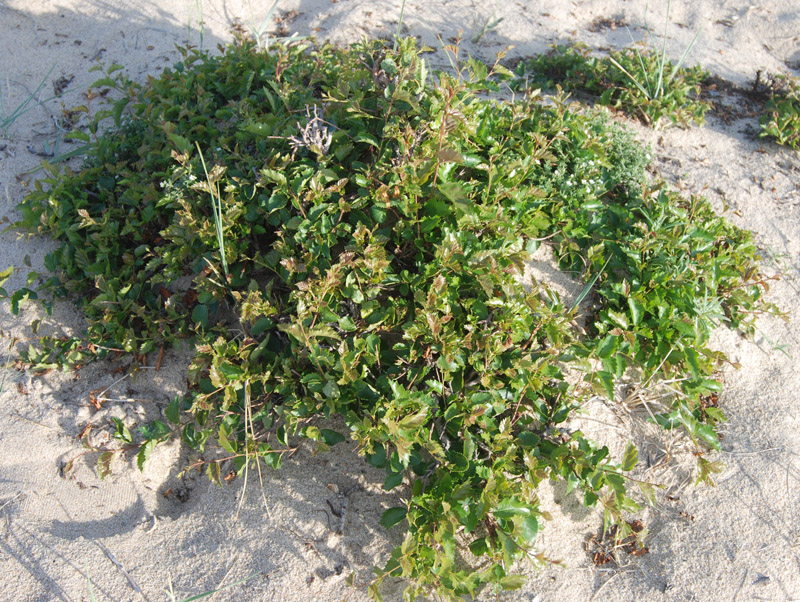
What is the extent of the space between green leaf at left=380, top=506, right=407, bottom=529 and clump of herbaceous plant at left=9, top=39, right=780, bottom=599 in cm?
1

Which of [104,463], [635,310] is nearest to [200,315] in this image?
[104,463]

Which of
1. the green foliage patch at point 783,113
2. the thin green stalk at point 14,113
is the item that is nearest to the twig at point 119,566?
the thin green stalk at point 14,113

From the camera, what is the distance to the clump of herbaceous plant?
7.13 ft

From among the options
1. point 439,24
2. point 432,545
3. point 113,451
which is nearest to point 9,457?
point 113,451

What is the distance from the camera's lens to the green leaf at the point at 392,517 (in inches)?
82.7

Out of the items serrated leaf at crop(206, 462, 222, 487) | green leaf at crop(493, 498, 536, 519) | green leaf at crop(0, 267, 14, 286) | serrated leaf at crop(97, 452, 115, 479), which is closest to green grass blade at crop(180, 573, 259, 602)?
serrated leaf at crop(206, 462, 222, 487)

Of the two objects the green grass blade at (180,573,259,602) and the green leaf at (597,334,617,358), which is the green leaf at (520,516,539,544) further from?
the green grass blade at (180,573,259,602)

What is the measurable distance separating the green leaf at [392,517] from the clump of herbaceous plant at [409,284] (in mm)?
11

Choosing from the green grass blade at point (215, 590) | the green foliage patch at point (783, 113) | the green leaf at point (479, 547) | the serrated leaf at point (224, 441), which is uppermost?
the green foliage patch at point (783, 113)

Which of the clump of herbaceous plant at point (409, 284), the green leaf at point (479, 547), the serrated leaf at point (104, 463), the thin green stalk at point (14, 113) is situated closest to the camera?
the green leaf at point (479, 547)

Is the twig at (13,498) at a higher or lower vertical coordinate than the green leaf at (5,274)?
lower

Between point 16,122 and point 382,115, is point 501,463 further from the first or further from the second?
point 16,122

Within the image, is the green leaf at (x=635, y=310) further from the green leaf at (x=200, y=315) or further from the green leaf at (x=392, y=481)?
the green leaf at (x=200, y=315)

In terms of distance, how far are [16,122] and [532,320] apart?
3315 millimetres
